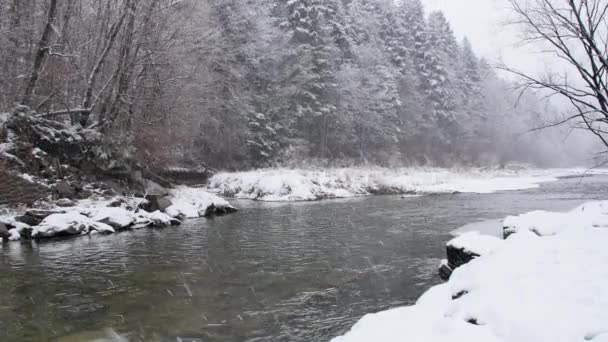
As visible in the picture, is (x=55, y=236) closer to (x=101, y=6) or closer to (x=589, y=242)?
(x=101, y=6)

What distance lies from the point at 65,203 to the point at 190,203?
4956mm

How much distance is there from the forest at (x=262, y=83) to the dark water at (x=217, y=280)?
4.26m

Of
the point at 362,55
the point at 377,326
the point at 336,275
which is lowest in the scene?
the point at 336,275

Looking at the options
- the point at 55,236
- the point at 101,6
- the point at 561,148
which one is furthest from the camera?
the point at 561,148

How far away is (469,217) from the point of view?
1514cm

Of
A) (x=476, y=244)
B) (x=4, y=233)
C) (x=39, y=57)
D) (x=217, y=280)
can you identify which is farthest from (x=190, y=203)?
(x=476, y=244)

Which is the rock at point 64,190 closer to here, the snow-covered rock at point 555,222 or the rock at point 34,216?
the rock at point 34,216

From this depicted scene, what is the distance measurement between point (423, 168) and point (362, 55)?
12326mm

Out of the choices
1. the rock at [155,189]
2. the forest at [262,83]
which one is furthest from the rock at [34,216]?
the rock at [155,189]

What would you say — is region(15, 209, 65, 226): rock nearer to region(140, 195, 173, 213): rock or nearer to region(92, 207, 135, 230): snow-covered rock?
region(92, 207, 135, 230): snow-covered rock

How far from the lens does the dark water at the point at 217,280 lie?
5688 millimetres

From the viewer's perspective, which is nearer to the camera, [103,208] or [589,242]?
[589,242]

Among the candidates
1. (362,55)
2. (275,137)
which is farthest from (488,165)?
(275,137)

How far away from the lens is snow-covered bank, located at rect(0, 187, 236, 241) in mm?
11648
